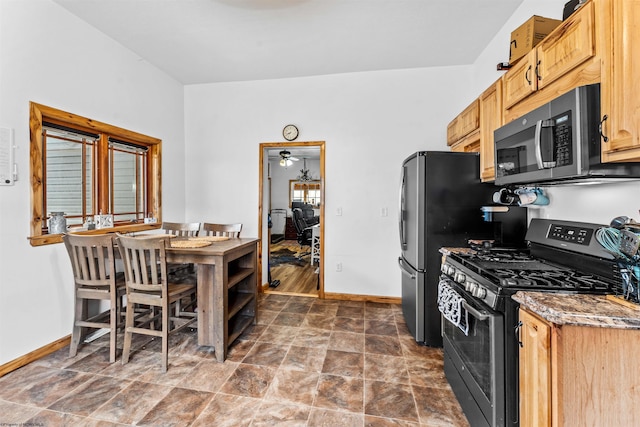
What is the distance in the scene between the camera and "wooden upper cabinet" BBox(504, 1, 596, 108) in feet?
4.01

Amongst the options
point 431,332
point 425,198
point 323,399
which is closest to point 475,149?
point 425,198

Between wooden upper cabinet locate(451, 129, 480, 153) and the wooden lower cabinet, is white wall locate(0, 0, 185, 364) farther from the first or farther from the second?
wooden upper cabinet locate(451, 129, 480, 153)

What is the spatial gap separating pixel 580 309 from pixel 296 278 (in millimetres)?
3878

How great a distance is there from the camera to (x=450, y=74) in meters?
3.48

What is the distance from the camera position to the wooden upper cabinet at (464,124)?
2472 millimetres

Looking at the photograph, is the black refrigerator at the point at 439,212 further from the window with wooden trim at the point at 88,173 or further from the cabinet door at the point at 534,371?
the window with wooden trim at the point at 88,173

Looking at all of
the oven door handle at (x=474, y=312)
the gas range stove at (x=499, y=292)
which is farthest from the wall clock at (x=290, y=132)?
the oven door handle at (x=474, y=312)

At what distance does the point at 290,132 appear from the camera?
3795mm

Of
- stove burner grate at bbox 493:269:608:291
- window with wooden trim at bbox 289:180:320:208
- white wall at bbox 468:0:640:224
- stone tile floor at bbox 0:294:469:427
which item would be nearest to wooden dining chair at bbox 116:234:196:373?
stone tile floor at bbox 0:294:469:427

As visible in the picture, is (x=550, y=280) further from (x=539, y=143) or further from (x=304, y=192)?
(x=304, y=192)

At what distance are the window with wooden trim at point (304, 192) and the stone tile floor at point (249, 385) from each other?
6475mm

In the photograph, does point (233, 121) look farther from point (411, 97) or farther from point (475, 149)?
point (475, 149)

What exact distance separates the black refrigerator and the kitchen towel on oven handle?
1.99ft

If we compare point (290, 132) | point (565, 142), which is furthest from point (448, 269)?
point (290, 132)
